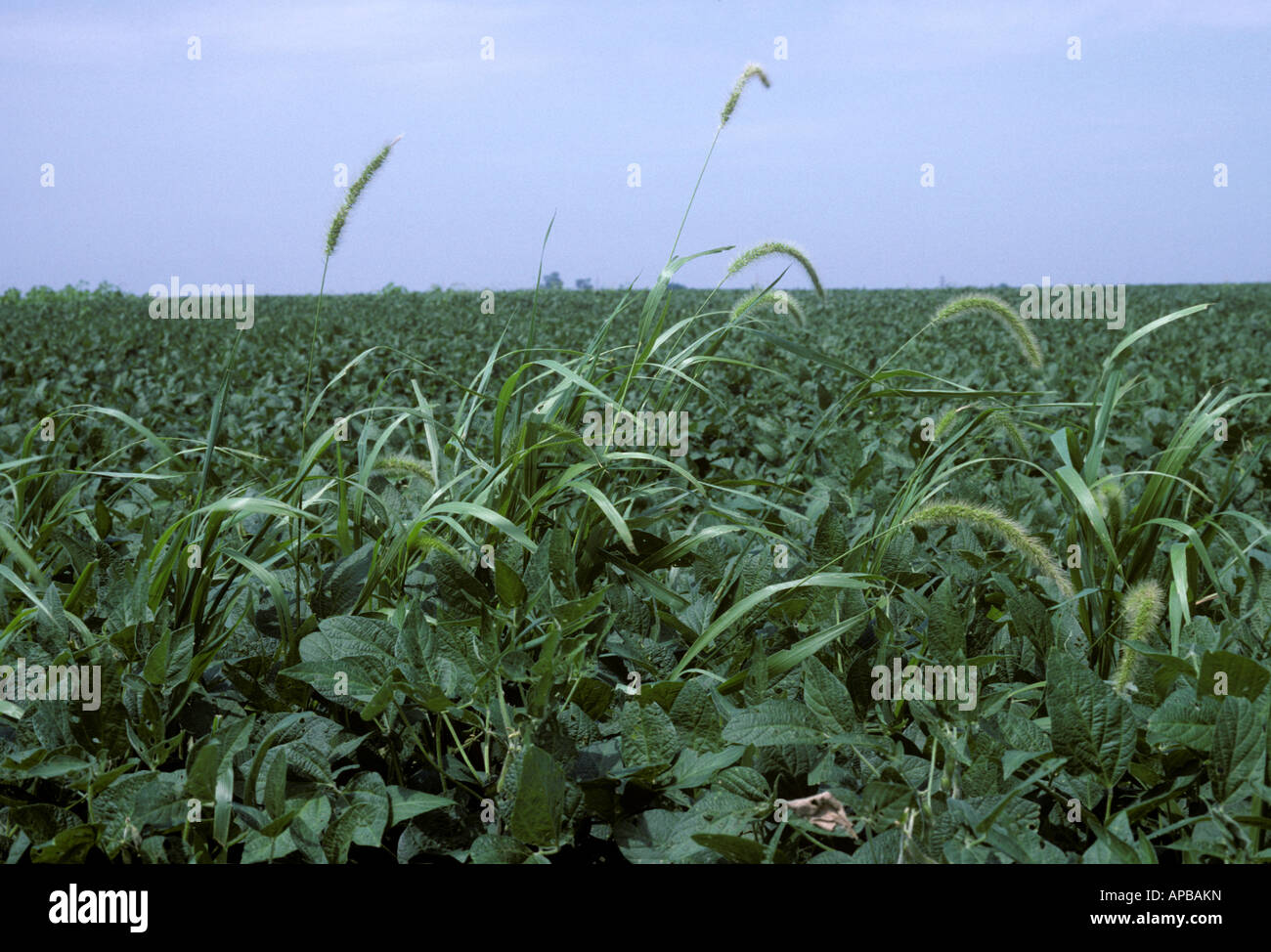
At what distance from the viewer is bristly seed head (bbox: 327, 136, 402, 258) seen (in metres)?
2.29

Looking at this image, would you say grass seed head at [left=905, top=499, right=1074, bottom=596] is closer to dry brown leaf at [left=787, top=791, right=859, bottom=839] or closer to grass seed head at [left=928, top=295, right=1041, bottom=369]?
dry brown leaf at [left=787, top=791, right=859, bottom=839]

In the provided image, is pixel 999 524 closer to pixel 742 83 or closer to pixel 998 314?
pixel 998 314

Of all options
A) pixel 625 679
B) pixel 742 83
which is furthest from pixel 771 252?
pixel 625 679

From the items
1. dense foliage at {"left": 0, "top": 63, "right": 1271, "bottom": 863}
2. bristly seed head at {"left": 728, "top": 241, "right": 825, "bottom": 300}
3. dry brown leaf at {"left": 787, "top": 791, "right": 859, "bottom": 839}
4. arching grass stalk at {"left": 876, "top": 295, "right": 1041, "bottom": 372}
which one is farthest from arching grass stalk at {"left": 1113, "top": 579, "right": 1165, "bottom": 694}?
bristly seed head at {"left": 728, "top": 241, "right": 825, "bottom": 300}

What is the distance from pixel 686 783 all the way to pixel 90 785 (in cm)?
85

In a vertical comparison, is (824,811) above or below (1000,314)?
below

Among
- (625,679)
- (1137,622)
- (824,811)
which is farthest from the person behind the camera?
(625,679)

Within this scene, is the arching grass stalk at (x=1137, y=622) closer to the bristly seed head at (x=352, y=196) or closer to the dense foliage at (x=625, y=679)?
the dense foliage at (x=625, y=679)

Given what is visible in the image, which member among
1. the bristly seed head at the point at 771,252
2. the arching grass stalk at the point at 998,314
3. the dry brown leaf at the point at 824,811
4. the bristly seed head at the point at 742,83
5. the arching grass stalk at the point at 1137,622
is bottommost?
the dry brown leaf at the point at 824,811

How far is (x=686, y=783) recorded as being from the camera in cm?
142

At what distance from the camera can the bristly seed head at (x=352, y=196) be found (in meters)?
2.29

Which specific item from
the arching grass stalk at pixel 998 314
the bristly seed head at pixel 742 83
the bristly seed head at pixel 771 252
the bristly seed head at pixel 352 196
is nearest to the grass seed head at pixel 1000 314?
the arching grass stalk at pixel 998 314

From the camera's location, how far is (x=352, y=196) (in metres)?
2.32

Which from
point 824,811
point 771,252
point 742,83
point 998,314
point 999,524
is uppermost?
point 742,83
